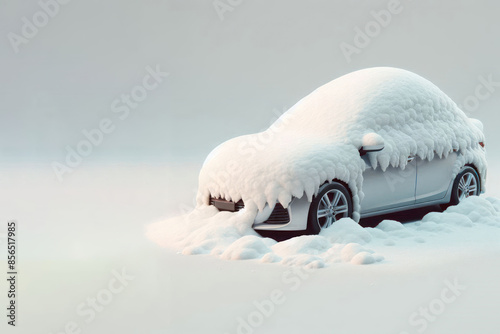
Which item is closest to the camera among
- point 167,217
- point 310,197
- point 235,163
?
point 310,197

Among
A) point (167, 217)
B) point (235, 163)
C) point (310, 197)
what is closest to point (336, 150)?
point (310, 197)

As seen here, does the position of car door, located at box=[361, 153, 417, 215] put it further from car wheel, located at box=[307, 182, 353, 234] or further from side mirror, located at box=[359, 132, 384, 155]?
car wheel, located at box=[307, 182, 353, 234]

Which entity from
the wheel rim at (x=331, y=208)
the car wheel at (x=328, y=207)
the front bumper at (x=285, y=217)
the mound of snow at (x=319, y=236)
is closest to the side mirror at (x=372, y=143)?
the car wheel at (x=328, y=207)

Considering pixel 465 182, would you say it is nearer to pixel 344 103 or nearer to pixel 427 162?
pixel 427 162

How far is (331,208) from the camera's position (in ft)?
26.2

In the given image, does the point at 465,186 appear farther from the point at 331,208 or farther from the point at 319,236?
the point at 319,236

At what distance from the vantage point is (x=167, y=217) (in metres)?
9.64

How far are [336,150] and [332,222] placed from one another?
3.10 ft

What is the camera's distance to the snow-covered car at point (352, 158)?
25.5ft

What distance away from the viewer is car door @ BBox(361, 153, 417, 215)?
332 inches

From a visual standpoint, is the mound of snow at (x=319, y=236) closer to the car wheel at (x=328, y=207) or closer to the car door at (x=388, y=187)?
the car wheel at (x=328, y=207)

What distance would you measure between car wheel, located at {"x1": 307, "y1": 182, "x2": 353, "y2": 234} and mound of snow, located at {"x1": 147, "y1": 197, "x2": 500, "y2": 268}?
18cm

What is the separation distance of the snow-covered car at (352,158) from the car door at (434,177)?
0.05 feet

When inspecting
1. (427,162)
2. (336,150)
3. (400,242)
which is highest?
(336,150)
